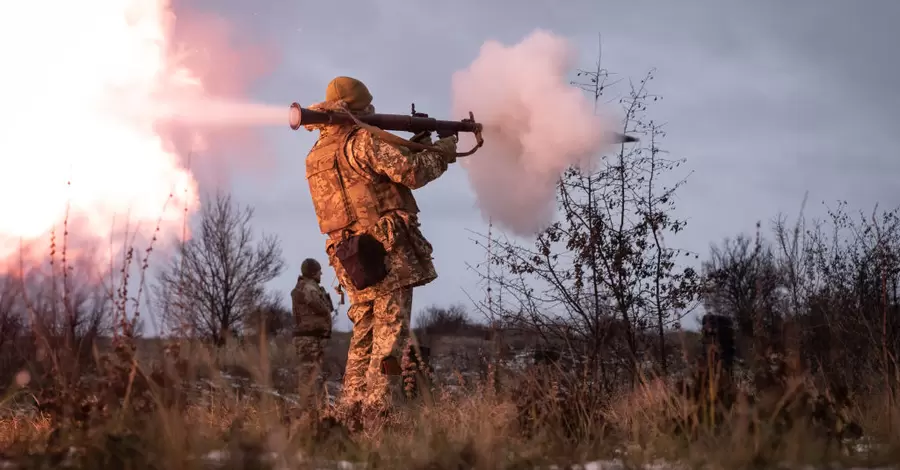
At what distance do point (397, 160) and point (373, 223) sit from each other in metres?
0.61

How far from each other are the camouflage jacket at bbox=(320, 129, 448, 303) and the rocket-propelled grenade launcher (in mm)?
158

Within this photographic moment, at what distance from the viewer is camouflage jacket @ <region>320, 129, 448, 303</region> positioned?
19.7 ft

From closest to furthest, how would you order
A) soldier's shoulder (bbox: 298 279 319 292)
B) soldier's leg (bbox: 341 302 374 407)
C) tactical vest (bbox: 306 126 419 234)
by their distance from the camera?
tactical vest (bbox: 306 126 419 234) < soldier's leg (bbox: 341 302 374 407) < soldier's shoulder (bbox: 298 279 319 292)

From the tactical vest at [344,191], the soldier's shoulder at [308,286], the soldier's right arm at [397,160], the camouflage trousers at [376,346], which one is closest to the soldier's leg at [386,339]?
the camouflage trousers at [376,346]

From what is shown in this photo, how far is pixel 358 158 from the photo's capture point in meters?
6.19

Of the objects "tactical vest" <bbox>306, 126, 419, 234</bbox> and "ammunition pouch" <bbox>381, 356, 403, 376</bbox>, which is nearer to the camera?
"ammunition pouch" <bbox>381, 356, 403, 376</bbox>

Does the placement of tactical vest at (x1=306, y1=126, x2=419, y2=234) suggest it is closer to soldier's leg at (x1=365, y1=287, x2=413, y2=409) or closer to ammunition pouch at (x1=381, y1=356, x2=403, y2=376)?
soldier's leg at (x1=365, y1=287, x2=413, y2=409)

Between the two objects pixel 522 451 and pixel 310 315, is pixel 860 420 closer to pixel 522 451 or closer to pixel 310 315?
pixel 522 451

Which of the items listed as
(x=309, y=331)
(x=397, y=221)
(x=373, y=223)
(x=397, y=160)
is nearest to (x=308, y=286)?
(x=309, y=331)

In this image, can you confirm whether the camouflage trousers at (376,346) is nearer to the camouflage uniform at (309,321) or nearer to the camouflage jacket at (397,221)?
the camouflage jacket at (397,221)

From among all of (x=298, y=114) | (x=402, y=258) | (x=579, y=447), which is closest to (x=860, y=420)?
(x=579, y=447)

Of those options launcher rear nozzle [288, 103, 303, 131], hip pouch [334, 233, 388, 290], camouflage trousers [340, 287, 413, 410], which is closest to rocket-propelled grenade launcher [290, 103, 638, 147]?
launcher rear nozzle [288, 103, 303, 131]

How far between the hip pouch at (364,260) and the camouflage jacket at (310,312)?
5016mm

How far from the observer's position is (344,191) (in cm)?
641
